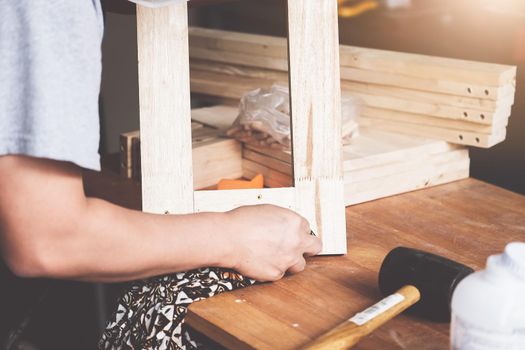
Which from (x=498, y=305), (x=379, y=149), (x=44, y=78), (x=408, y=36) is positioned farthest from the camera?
(x=408, y=36)

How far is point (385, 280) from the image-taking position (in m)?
1.29

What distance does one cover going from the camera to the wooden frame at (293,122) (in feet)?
4.77

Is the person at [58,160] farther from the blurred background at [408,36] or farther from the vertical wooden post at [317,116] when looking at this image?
the blurred background at [408,36]

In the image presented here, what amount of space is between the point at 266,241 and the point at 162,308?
0.24m

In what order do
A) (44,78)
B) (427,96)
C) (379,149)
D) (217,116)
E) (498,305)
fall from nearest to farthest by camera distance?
(498,305) → (44,78) → (379,149) → (427,96) → (217,116)

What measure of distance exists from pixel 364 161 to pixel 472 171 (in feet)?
3.51

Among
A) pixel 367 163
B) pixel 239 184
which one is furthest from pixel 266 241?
pixel 367 163

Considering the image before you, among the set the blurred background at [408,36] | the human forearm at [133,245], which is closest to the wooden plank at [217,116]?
the human forearm at [133,245]

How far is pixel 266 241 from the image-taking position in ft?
4.41

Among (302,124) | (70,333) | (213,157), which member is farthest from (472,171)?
(70,333)

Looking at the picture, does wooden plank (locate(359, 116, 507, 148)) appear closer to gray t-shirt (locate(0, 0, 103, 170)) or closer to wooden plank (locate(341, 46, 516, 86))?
wooden plank (locate(341, 46, 516, 86))

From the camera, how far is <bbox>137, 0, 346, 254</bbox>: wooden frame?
145 cm

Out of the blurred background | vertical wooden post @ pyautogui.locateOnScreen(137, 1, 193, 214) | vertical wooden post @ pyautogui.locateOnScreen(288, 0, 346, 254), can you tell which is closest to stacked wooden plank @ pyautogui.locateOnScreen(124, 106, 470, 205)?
vertical wooden post @ pyautogui.locateOnScreen(288, 0, 346, 254)

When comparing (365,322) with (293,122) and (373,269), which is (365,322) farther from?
(293,122)
